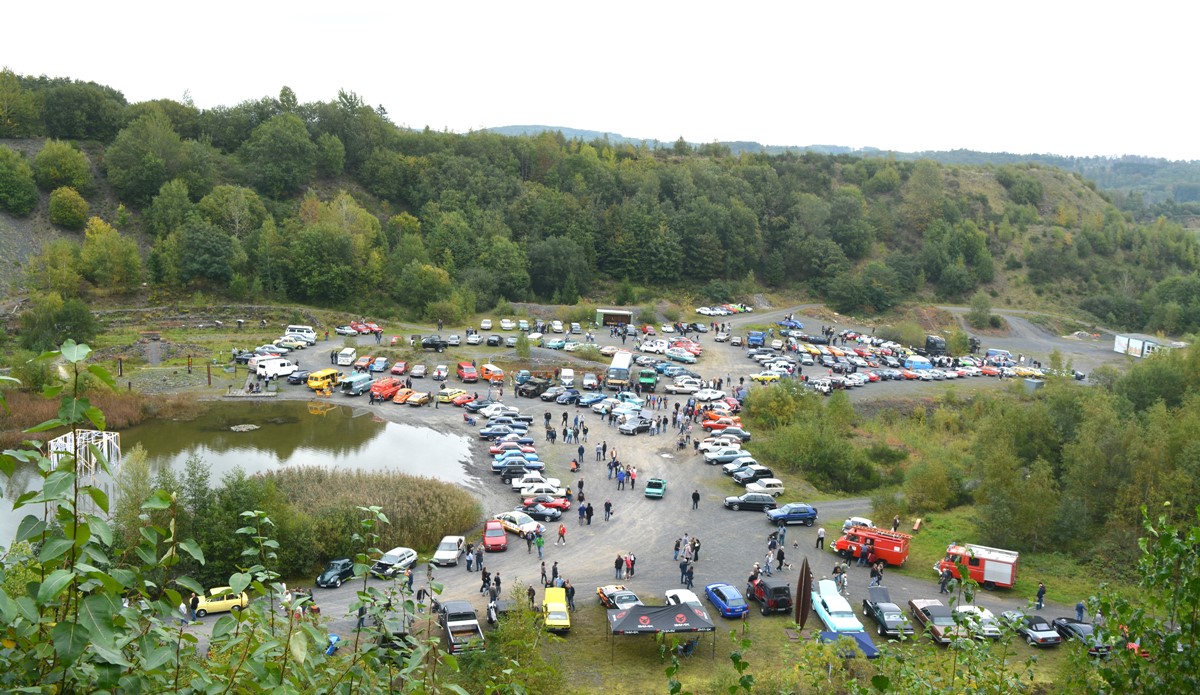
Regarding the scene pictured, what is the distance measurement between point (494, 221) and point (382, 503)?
42.1 meters

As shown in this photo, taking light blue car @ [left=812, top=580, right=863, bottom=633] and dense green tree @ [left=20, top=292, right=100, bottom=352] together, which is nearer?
light blue car @ [left=812, top=580, right=863, bottom=633]

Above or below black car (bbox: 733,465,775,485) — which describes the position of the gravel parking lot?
below

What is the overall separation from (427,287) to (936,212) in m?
49.8

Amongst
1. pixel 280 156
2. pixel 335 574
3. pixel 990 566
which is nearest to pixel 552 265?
pixel 280 156

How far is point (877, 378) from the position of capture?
4578cm

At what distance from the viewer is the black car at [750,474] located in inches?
1132

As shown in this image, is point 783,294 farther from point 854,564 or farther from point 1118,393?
point 854,564

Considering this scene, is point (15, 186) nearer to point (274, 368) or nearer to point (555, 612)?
point (274, 368)

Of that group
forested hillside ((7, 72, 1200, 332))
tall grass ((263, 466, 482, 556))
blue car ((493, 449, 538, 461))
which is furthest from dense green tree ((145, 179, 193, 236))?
blue car ((493, 449, 538, 461))

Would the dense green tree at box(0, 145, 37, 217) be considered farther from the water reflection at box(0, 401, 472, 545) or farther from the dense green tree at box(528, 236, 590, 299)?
the dense green tree at box(528, 236, 590, 299)

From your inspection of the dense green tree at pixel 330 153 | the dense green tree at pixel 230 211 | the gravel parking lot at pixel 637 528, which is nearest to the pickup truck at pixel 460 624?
the gravel parking lot at pixel 637 528

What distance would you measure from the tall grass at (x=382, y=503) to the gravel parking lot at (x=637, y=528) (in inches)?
28.2

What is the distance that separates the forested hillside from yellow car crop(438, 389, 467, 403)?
15.1 meters

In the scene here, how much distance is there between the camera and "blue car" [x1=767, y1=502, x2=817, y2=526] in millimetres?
25438
